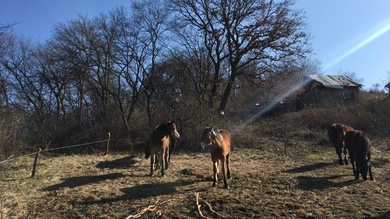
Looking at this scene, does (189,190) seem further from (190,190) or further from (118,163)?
(118,163)

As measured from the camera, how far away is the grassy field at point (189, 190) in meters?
8.38

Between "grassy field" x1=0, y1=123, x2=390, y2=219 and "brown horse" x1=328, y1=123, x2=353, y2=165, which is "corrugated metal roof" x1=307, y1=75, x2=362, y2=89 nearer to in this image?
"brown horse" x1=328, y1=123, x2=353, y2=165

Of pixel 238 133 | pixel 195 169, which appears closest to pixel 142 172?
pixel 195 169

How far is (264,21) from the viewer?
2719 cm

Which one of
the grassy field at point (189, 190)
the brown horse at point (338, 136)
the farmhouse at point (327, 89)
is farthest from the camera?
the farmhouse at point (327, 89)

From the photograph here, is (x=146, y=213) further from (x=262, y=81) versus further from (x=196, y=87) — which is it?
(x=262, y=81)

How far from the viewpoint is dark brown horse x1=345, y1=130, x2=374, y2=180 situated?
11.5 meters

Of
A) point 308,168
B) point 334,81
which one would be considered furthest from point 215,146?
point 334,81

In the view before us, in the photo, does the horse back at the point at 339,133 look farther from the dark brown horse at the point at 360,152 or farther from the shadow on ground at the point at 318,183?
the shadow on ground at the point at 318,183

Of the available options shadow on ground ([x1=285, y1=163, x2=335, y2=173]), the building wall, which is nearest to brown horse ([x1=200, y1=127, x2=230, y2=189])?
shadow on ground ([x1=285, y1=163, x2=335, y2=173])

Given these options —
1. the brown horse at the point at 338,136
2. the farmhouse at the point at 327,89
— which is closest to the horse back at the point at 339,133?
the brown horse at the point at 338,136

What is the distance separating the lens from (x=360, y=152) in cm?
1167

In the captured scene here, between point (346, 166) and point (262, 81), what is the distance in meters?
14.9

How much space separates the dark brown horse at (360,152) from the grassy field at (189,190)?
1.10 feet
